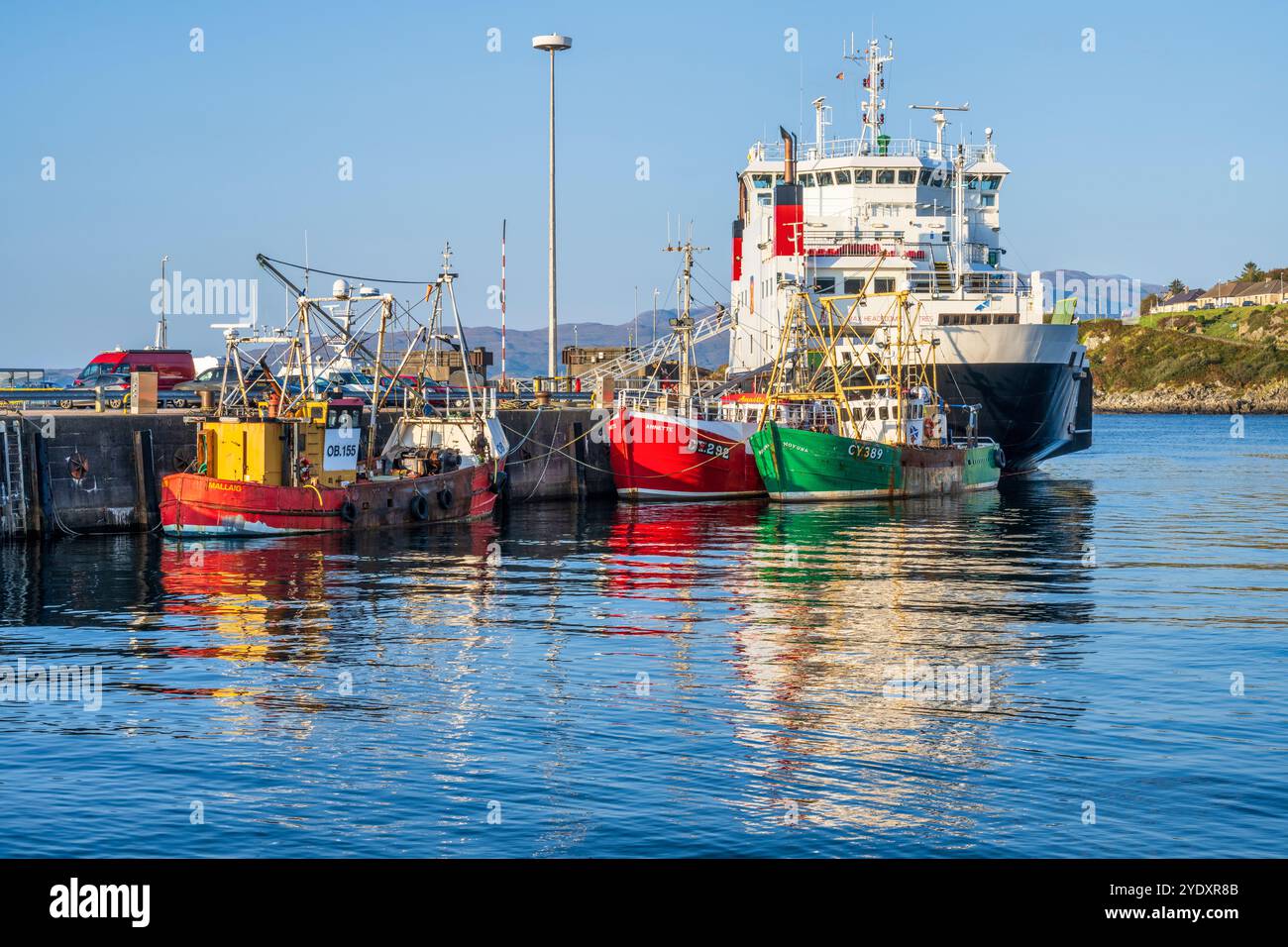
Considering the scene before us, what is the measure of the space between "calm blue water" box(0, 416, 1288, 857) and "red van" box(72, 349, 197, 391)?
68.7ft

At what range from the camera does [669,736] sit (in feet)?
61.1

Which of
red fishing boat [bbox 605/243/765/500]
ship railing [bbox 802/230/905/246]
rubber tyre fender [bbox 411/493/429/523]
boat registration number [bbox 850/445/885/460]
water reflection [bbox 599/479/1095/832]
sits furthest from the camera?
ship railing [bbox 802/230/905/246]

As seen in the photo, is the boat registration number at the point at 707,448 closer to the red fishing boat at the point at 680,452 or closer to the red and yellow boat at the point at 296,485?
the red fishing boat at the point at 680,452

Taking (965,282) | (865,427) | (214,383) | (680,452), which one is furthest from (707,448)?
(214,383)

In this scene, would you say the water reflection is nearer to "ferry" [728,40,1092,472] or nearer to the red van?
"ferry" [728,40,1092,472]

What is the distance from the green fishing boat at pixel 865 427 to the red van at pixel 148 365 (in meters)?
24.2

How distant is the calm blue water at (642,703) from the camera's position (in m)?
15.1

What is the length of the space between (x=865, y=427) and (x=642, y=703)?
136 feet

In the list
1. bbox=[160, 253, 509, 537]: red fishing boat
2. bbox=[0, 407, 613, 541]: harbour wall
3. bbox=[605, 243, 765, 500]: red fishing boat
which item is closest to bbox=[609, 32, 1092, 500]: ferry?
bbox=[605, 243, 765, 500]: red fishing boat

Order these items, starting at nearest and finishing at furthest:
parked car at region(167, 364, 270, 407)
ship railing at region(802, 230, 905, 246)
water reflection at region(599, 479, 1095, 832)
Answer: water reflection at region(599, 479, 1095, 832) → parked car at region(167, 364, 270, 407) → ship railing at region(802, 230, 905, 246)

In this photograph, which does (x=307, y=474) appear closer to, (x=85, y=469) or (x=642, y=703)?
(x=85, y=469)

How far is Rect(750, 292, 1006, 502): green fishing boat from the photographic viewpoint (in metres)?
55.3
